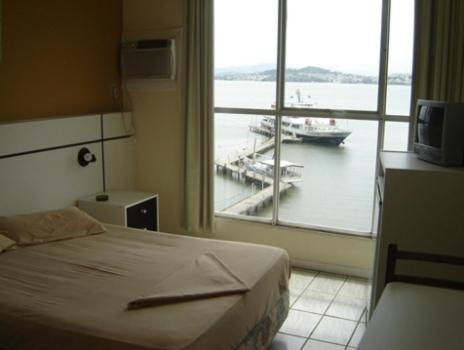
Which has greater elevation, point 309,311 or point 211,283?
point 211,283

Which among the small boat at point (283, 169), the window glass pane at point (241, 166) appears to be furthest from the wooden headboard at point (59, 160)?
the small boat at point (283, 169)

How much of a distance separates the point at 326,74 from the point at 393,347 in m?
3.02

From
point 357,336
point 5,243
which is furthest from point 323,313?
point 5,243

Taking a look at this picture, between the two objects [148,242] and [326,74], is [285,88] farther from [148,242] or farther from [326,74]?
[148,242]

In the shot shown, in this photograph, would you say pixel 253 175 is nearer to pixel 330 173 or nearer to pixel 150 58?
pixel 330 173

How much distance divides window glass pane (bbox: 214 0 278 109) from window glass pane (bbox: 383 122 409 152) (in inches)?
41.2

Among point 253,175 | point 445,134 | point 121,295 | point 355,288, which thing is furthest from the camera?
point 253,175

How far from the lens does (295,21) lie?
4371mm

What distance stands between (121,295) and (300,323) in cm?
145

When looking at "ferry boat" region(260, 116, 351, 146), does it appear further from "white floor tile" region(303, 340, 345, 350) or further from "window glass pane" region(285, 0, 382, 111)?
"white floor tile" region(303, 340, 345, 350)

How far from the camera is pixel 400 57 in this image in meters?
4.04

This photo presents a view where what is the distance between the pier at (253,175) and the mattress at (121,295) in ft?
4.63

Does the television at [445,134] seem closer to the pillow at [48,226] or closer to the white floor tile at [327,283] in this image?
the white floor tile at [327,283]

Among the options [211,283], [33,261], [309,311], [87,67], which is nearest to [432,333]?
[211,283]
